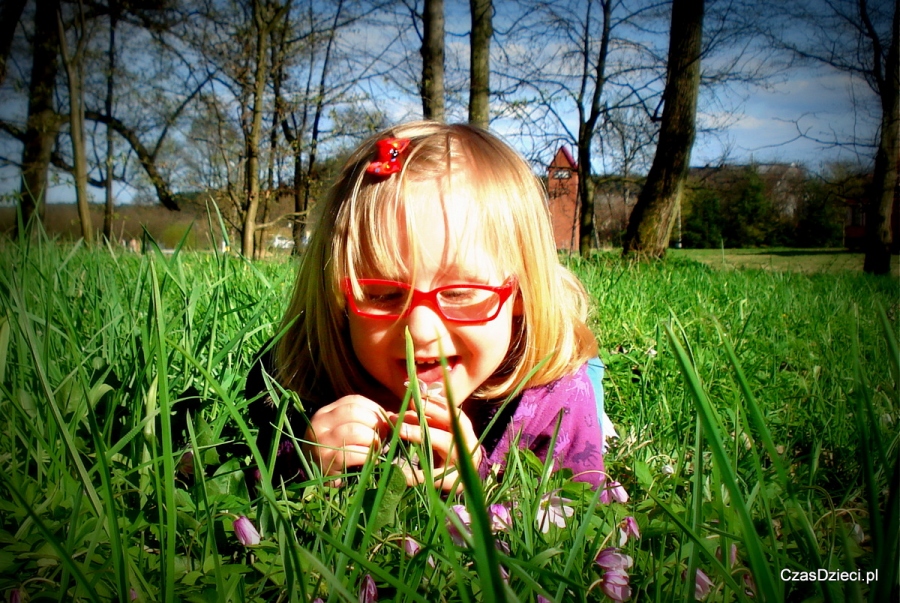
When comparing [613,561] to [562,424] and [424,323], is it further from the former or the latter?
[562,424]

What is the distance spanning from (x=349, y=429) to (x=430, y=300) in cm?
31

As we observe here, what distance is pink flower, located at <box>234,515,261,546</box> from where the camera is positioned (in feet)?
2.40

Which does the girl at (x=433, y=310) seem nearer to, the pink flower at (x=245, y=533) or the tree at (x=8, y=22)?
the pink flower at (x=245, y=533)

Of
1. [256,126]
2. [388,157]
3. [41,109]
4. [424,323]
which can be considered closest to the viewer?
[424,323]

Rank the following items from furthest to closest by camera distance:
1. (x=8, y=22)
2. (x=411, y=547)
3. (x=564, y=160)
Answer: (x=564, y=160), (x=8, y=22), (x=411, y=547)

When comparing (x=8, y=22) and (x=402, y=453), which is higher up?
(x=8, y=22)

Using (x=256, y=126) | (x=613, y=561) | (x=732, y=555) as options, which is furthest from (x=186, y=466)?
(x=256, y=126)

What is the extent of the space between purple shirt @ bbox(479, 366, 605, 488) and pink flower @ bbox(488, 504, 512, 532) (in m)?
0.50

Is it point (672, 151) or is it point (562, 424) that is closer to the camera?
point (562, 424)

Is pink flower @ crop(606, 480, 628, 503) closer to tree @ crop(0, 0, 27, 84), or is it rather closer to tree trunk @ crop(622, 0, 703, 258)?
tree @ crop(0, 0, 27, 84)

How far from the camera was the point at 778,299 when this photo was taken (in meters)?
3.21

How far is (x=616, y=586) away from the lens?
64 centimetres

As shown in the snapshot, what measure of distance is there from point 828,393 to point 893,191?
10279 mm

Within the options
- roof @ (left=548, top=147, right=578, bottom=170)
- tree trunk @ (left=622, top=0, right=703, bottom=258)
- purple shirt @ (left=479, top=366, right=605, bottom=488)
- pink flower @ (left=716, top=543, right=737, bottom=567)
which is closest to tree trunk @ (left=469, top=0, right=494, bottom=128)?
tree trunk @ (left=622, top=0, right=703, bottom=258)
